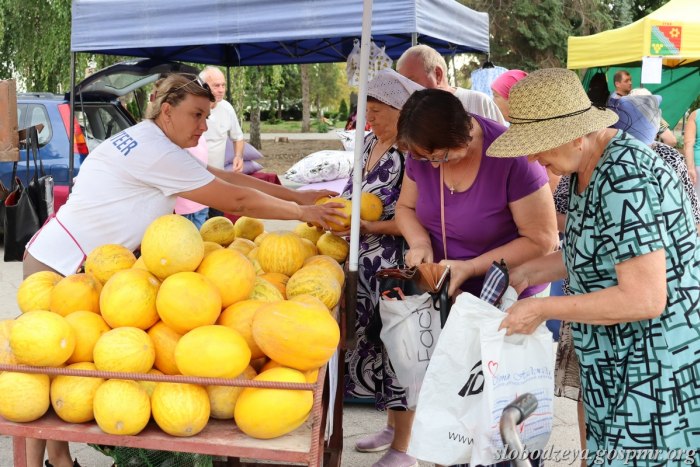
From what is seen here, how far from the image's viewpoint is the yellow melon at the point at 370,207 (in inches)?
110

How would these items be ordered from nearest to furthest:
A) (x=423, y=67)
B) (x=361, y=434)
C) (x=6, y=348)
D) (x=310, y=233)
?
(x=6, y=348) → (x=310, y=233) → (x=361, y=434) → (x=423, y=67)

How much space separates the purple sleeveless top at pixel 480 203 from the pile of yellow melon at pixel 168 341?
0.79m

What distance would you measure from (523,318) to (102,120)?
7300 millimetres

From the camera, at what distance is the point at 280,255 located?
230 centimetres

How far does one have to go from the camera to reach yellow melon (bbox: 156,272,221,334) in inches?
66.5

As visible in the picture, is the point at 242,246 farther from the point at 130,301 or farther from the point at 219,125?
the point at 219,125

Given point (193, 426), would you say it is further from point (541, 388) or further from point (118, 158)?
point (118, 158)

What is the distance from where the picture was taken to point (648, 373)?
5.61 ft

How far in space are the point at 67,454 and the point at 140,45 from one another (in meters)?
2.37

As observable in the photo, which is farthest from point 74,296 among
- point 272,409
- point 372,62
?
point 372,62

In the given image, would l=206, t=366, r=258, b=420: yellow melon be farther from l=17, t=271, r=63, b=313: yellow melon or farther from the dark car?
the dark car

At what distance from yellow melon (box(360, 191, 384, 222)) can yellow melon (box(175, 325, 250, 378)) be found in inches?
47.9

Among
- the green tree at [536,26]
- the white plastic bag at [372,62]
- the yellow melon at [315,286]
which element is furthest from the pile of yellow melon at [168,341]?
the green tree at [536,26]

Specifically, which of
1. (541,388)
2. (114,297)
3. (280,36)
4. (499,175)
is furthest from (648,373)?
(280,36)
